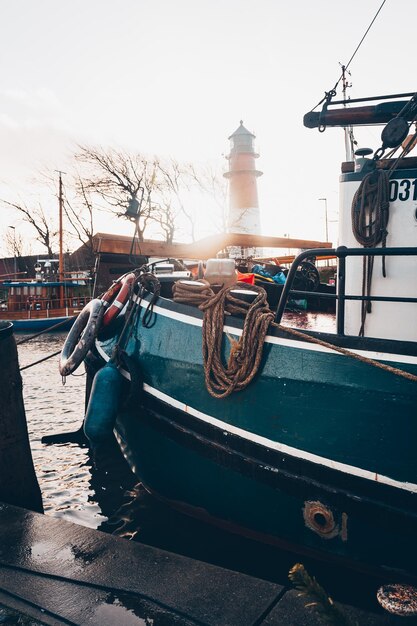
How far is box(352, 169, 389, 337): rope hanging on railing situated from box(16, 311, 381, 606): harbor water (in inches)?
54.2

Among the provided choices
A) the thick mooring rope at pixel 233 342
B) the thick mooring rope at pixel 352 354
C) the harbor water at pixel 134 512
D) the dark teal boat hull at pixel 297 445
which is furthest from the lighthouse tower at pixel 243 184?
the thick mooring rope at pixel 352 354

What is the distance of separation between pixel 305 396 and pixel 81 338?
2478 millimetres

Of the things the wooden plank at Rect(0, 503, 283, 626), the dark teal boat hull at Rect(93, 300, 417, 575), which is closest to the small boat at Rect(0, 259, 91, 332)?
the dark teal boat hull at Rect(93, 300, 417, 575)

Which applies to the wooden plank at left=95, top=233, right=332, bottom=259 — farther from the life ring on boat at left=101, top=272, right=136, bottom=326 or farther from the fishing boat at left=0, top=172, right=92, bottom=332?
the fishing boat at left=0, top=172, right=92, bottom=332

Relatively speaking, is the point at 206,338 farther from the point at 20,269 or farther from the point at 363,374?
the point at 20,269

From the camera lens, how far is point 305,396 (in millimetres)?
3297

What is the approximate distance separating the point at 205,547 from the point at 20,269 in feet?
187

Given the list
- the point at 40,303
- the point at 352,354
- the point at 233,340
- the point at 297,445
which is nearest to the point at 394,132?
the point at 352,354

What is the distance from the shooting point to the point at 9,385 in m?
4.25

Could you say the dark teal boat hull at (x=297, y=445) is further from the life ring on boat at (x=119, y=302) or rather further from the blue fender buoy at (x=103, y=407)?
the life ring on boat at (x=119, y=302)

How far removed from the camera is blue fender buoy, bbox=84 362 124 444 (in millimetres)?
4191

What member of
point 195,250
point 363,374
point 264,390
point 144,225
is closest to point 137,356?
point 264,390

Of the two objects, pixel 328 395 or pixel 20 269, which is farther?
pixel 20 269

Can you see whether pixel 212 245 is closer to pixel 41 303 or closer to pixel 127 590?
pixel 127 590
